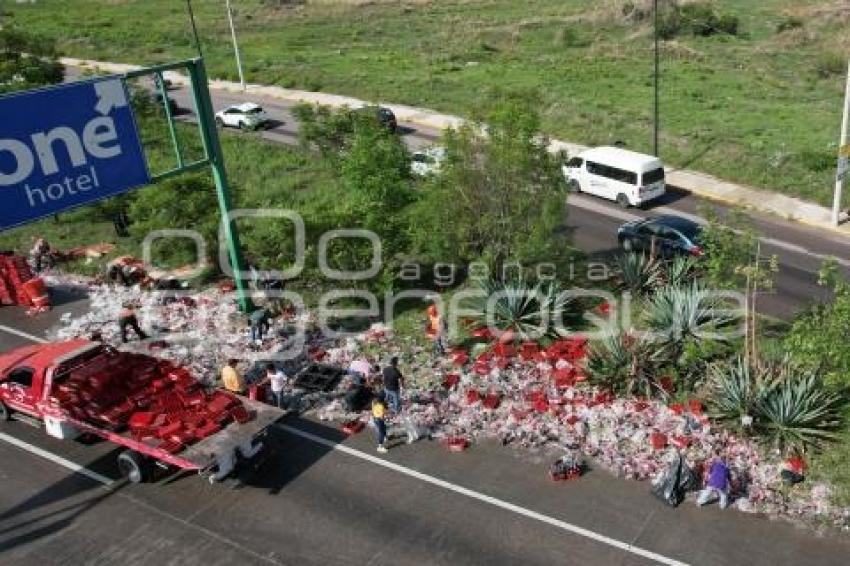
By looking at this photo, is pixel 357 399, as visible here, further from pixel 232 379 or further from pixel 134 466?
pixel 134 466

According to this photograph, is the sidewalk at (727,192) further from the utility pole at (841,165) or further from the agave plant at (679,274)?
the agave plant at (679,274)

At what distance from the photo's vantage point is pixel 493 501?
14914 mm

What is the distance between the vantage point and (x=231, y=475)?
50.2ft

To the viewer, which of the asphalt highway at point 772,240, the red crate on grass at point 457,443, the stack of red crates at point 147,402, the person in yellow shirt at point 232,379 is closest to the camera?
the stack of red crates at point 147,402

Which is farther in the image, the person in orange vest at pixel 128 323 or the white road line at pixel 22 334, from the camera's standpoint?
the white road line at pixel 22 334

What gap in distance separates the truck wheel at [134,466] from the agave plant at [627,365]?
961 centimetres

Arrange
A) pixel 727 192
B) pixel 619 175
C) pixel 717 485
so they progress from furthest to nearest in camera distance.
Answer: pixel 727 192
pixel 619 175
pixel 717 485

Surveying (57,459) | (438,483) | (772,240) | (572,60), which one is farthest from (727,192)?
(57,459)

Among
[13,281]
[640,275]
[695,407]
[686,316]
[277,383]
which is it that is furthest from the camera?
[13,281]

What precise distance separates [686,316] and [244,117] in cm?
3280

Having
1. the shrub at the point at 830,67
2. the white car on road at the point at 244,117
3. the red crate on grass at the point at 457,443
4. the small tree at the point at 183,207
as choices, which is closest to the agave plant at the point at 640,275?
the red crate on grass at the point at 457,443

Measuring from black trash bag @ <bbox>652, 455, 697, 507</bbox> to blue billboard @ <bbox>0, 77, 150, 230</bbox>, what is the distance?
1341 centimetres

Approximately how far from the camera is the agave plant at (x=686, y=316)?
61.6 ft

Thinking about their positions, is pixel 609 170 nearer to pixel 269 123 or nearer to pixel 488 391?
pixel 488 391
